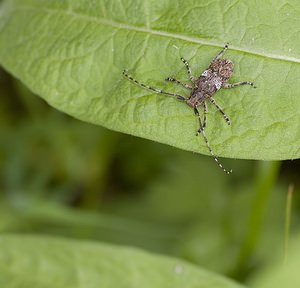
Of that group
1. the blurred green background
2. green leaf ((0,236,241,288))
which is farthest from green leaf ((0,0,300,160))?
the blurred green background

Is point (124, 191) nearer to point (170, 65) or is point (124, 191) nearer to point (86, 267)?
point (86, 267)

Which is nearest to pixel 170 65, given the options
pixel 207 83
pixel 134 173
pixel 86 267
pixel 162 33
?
pixel 162 33

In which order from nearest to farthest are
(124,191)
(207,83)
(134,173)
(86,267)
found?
(207,83) < (86,267) < (134,173) < (124,191)

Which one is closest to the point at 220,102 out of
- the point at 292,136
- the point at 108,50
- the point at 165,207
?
the point at 292,136

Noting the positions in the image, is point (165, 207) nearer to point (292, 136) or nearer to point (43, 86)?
point (43, 86)

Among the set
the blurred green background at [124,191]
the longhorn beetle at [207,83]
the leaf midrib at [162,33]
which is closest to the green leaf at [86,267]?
the longhorn beetle at [207,83]

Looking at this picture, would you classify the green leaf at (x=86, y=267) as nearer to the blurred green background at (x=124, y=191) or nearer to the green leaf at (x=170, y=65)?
the green leaf at (x=170, y=65)
